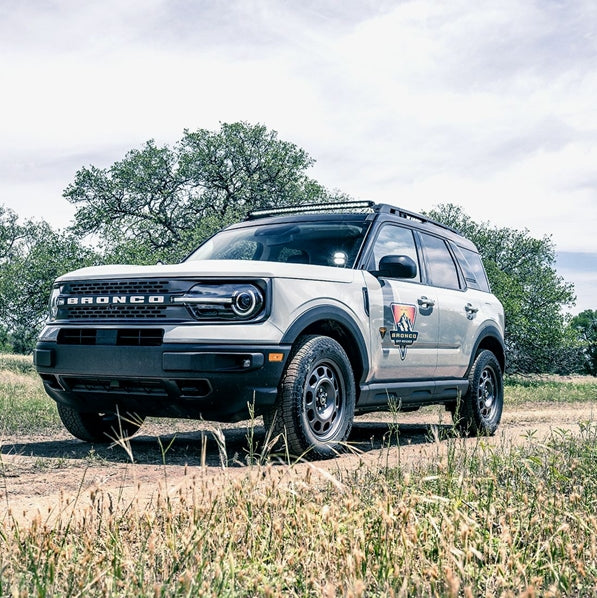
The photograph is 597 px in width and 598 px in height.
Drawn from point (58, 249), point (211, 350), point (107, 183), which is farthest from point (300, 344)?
point (107, 183)

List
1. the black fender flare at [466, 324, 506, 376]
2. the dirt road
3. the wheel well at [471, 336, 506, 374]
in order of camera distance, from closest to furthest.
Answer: the dirt road → the black fender flare at [466, 324, 506, 376] → the wheel well at [471, 336, 506, 374]

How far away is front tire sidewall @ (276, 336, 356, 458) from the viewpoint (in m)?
5.44

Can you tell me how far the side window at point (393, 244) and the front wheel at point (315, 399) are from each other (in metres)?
1.15

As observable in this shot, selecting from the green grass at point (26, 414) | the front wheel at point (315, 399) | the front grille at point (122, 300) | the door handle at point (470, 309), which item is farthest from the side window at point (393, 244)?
the green grass at point (26, 414)

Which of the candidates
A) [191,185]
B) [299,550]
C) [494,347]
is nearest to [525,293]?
[191,185]

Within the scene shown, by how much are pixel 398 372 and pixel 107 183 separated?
2297cm

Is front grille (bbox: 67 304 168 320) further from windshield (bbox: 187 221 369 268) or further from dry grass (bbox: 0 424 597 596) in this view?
dry grass (bbox: 0 424 597 596)

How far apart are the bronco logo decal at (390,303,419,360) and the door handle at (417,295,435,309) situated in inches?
5.0

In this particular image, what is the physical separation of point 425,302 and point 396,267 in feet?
2.77

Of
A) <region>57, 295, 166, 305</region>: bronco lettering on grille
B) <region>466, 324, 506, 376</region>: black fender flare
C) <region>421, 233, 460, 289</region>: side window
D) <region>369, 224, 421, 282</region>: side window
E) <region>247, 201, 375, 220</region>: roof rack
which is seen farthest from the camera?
<region>466, 324, 506, 376</region>: black fender flare

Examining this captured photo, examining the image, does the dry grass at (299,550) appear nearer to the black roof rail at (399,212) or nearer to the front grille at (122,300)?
the front grille at (122,300)

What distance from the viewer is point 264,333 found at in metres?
5.38

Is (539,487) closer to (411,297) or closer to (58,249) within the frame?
(411,297)

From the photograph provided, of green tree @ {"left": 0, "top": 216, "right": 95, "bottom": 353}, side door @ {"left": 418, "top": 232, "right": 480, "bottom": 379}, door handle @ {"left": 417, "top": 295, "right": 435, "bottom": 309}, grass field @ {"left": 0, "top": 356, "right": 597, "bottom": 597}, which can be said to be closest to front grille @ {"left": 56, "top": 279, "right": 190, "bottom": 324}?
grass field @ {"left": 0, "top": 356, "right": 597, "bottom": 597}
